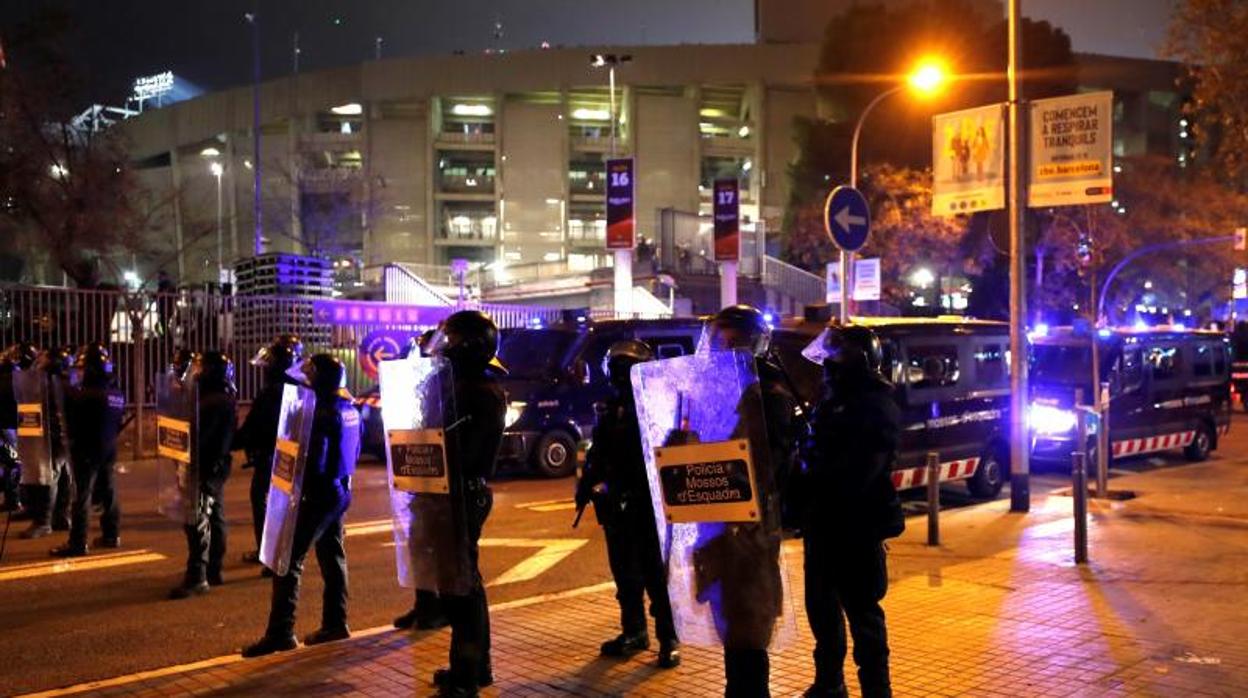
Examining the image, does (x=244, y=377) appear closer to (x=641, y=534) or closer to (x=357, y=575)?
(x=357, y=575)

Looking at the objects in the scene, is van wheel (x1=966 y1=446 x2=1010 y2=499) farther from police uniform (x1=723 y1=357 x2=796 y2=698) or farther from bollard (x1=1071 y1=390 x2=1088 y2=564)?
police uniform (x1=723 y1=357 x2=796 y2=698)

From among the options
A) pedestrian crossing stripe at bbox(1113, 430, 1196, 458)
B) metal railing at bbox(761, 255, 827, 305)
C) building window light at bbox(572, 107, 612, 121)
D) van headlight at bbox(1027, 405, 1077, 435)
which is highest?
building window light at bbox(572, 107, 612, 121)

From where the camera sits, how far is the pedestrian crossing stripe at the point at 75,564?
8.67 m

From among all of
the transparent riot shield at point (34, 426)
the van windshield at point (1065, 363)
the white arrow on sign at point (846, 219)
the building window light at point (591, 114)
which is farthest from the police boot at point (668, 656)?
the building window light at point (591, 114)

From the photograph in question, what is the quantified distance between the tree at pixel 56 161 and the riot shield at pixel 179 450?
20554mm

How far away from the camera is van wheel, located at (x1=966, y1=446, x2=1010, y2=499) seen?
42.5 ft

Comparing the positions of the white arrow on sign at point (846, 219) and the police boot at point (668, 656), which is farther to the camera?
the white arrow on sign at point (846, 219)

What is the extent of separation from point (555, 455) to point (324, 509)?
333 inches

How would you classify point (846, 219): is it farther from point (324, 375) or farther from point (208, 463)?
point (324, 375)

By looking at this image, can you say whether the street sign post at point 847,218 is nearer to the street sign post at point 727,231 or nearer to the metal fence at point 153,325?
the metal fence at point 153,325

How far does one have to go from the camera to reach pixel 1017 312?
1111cm

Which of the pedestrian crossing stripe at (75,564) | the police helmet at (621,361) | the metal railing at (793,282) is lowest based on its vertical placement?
the pedestrian crossing stripe at (75,564)

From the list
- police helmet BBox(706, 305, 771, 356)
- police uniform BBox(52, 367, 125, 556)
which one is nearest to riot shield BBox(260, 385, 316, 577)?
police helmet BBox(706, 305, 771, 356)

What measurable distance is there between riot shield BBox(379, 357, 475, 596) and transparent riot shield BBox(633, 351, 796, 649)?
1.09 meters
